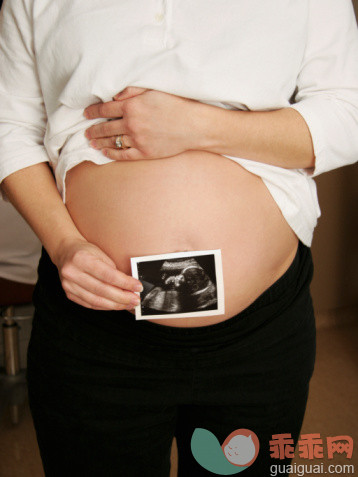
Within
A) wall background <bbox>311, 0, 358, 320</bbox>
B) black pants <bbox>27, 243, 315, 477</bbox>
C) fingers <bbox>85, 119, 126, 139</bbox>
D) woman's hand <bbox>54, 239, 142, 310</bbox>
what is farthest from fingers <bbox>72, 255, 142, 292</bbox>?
wall background <bbox>311, 0, 358, 320</bbox>

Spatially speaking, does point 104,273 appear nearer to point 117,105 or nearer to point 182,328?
point 182,328

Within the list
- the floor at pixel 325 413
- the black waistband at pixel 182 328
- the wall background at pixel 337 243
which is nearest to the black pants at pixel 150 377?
the black waistband at pixel 182 328

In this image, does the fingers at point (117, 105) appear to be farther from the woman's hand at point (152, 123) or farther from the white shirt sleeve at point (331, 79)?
the white shirt sleeve at point (331, 79)

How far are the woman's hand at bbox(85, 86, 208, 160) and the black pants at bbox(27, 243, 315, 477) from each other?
0.28 m

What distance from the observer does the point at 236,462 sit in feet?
3.06

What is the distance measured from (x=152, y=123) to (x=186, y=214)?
158 mm

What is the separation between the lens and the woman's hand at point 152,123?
2.68ft

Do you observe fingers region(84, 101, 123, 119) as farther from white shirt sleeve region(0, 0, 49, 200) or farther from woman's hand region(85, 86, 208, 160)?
white shirt sleeve region(0, 0, 49, 200)

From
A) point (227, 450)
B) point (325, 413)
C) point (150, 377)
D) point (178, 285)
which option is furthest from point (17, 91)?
point (325, 413)

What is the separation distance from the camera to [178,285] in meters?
0.82

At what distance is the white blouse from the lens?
2.71 ft

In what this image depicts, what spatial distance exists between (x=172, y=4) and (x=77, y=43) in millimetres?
169

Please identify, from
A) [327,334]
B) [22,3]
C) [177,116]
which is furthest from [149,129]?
[327,334]

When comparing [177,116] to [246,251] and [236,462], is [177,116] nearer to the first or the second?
[246,251]
